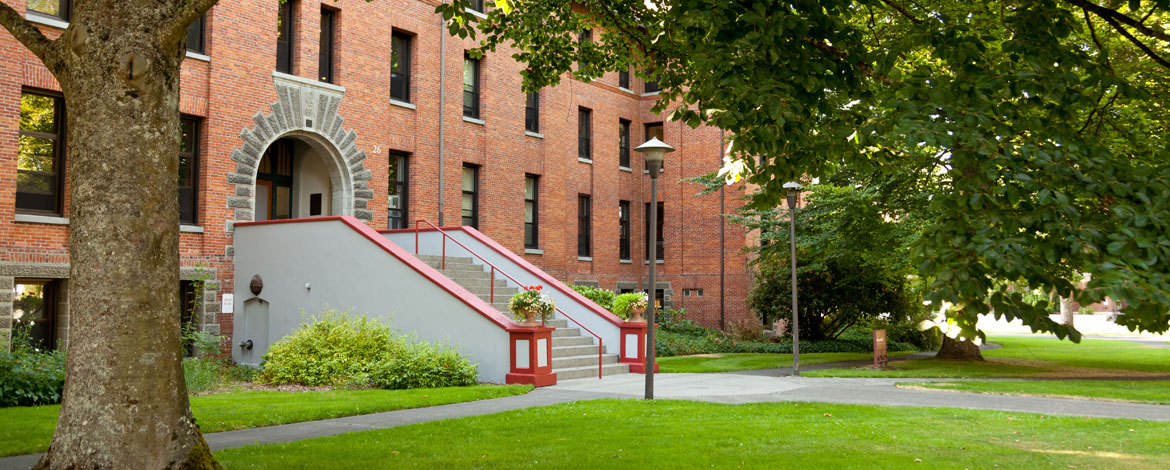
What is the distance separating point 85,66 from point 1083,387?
54.1ft

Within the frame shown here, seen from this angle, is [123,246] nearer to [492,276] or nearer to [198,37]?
[492,276]

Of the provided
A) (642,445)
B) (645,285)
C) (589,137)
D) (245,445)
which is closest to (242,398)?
(245,445)

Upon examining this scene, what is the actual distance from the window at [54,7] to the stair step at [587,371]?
35.3ft

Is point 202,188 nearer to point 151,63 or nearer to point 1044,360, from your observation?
point 151,63

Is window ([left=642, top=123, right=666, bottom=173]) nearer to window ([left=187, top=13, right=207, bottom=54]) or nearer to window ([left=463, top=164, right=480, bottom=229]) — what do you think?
window ([left=463, top=164, right=480, bottom=229])

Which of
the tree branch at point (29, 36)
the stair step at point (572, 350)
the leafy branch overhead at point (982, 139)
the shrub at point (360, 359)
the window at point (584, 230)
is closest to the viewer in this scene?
the leafy branch overhead at point (982, 139)

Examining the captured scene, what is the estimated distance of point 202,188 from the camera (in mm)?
18625

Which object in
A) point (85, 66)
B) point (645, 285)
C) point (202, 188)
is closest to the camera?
point (85, 66)

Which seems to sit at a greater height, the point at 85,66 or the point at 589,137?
the point at 589,137

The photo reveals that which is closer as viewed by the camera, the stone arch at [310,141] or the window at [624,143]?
the stone arch at [310,141]

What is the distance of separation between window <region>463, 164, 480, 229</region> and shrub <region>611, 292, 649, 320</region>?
5.08 metres

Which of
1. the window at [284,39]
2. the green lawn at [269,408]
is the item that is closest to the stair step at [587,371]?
the green lawn at [269,408]

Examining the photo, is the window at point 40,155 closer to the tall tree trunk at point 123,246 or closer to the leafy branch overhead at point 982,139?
the tall tree trunk at point 123,246

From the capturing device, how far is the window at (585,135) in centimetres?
2980
